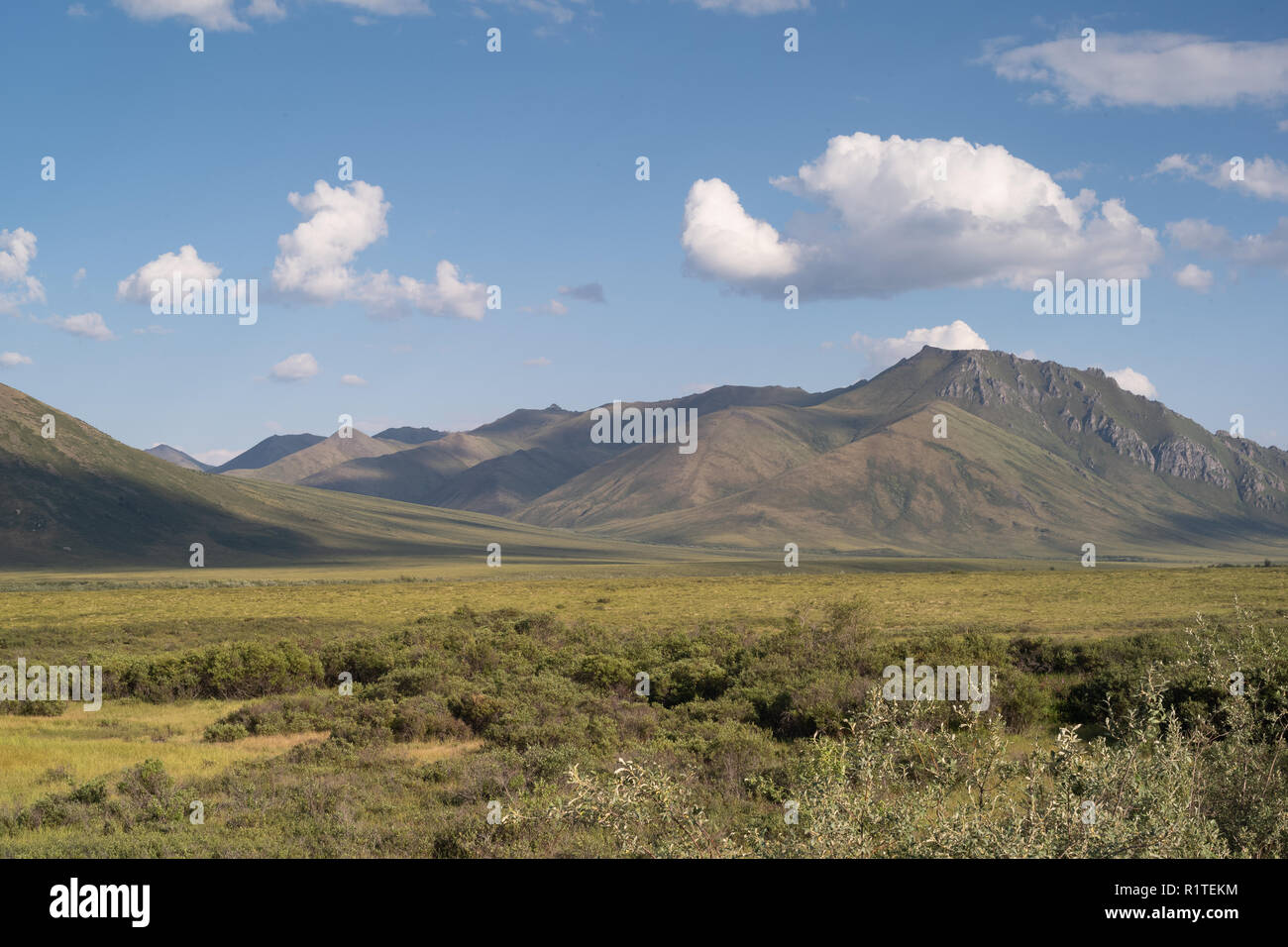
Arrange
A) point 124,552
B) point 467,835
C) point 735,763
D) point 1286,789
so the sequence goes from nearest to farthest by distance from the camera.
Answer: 1. point 1286,789
2. point 467,835
3. point 735,763
4. point 124,552

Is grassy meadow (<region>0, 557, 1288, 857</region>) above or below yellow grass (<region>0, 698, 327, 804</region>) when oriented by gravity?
above

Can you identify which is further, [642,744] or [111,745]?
[111,745]

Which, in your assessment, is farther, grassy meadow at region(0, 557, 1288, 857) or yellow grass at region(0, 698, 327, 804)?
yellow grass at region(0, 698, 327, 804)

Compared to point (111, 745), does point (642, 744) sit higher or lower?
higher

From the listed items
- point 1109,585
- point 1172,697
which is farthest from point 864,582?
point 1172,697

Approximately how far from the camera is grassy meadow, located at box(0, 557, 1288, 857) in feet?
27.1

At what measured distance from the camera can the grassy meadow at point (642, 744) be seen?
27.1 ft

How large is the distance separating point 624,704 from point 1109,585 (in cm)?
5279

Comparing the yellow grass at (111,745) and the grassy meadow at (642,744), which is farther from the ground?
the grassy meadow at (642,744)

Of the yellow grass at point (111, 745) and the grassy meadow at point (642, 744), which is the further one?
the yellow grass at point (111, 745)

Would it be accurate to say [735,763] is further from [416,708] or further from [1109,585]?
[1109,585]

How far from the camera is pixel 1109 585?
63344 mm

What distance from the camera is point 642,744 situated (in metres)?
17.7
